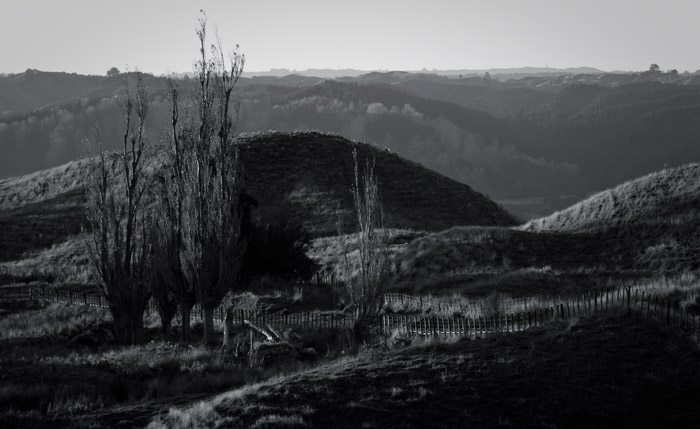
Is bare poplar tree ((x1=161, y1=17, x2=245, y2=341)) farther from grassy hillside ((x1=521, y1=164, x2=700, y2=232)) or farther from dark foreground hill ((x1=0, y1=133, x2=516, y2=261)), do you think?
dark foreground hill ((x1=0, y1=133, x2=516, y2=261))

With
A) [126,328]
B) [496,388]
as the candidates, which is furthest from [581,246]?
[496,388]

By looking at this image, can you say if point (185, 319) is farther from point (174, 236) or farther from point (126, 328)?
point (174, 236)

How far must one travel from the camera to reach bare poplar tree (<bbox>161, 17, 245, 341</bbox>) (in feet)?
78.9

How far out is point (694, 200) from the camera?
136 feet

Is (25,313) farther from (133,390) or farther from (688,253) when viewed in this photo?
(688,253)

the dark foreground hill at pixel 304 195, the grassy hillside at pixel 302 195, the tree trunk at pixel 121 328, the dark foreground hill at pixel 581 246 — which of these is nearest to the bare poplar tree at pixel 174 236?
the tree trunk at pixel 121 328

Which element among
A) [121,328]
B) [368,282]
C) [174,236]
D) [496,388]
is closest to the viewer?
[496,388]

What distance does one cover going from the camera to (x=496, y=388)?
1702 centimetres

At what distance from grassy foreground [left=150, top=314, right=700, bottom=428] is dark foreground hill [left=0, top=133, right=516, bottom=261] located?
38.0 meters

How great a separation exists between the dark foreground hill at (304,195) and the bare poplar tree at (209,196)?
103ft

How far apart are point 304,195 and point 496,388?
165 feet

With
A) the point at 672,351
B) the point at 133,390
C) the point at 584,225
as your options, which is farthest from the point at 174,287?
the point at 584,225

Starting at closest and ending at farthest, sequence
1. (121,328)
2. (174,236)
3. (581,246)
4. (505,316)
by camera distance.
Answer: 1. (505,316)
2. (174,236)
3. (121,328)
4. (581,246)

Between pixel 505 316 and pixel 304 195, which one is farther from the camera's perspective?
pixel 304 195
